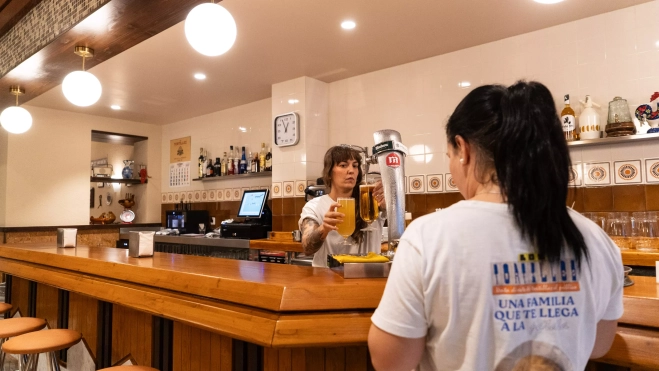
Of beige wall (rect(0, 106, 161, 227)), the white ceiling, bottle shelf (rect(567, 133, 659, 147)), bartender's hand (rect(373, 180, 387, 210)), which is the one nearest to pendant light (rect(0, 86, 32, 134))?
the white ceiling

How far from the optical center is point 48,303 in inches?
112

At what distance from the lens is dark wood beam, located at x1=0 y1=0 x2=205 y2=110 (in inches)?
92.6

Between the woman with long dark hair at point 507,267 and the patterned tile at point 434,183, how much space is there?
3171 mm

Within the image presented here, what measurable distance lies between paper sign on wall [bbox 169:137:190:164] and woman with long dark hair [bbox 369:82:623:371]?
603 centimetres

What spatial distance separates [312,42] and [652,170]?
108 inches

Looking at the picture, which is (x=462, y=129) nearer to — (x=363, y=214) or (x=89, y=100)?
(x=363, y=214)

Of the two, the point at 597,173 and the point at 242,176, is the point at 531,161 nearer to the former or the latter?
the point at 597,173

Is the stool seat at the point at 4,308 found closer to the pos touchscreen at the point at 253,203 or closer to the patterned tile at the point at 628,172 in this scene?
the pos touchscreen at the point at 253,203

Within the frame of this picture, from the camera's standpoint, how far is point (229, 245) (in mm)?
4531

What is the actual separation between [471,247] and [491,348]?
191 mm

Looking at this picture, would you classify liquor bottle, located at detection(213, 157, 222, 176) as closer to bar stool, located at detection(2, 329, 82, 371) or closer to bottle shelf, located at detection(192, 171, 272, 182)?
bottle shelf, located at detection(192, 171, 272, 182)

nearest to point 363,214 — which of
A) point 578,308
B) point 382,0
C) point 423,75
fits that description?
point 578,308

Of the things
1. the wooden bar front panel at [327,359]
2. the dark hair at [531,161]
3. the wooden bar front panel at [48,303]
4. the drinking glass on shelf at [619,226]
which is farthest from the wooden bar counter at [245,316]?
the drinking glass on shelf at [619,226]

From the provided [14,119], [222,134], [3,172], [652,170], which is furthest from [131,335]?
[3,172]
